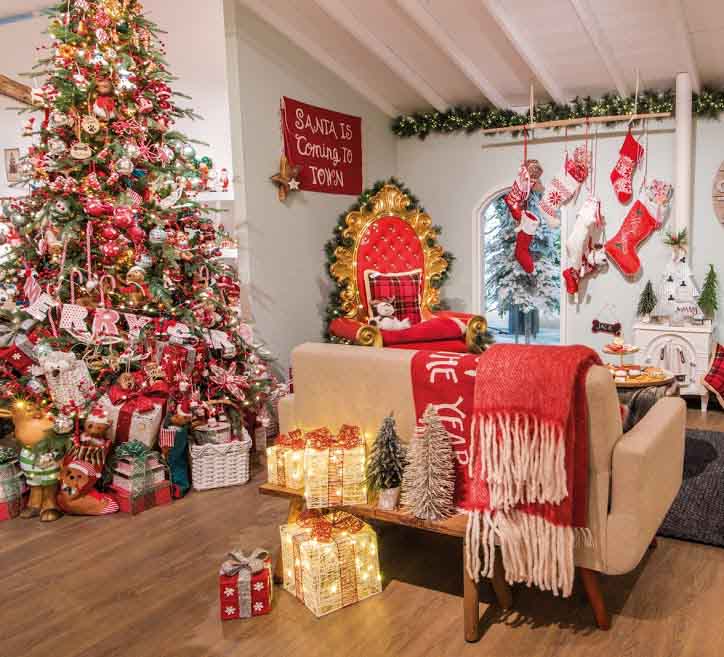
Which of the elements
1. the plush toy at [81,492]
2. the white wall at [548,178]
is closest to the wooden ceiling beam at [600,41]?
the white wall at [548,178]

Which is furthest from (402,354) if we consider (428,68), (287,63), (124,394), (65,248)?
(428,68)

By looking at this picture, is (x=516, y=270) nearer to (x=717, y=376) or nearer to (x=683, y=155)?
(x=683, y=155)

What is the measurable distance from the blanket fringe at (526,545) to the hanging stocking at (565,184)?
4.24m

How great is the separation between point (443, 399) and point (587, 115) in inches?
166

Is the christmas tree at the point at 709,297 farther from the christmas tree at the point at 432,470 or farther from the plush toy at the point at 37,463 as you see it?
the plush toy at the point at 37,463

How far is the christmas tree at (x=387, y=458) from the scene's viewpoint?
251 centimetres

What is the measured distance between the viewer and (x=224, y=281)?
14.5 ft

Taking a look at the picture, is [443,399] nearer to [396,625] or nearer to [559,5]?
[396,625]

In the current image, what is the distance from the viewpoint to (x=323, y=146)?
224 inches

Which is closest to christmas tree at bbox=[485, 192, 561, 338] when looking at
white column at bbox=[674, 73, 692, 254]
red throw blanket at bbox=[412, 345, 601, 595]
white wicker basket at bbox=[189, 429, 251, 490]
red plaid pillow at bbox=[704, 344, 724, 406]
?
white column at bbox=[674, 73, 692, 254]

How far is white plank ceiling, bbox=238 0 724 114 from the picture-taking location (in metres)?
4.55

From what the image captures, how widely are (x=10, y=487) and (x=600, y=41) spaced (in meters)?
4.62

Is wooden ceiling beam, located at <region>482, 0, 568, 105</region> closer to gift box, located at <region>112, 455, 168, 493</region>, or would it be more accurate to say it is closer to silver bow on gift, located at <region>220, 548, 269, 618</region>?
gift box, located at <region>112, 455, 168, 493</region>

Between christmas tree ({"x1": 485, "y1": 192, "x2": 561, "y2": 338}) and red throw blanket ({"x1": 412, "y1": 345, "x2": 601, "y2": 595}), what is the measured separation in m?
5.28
